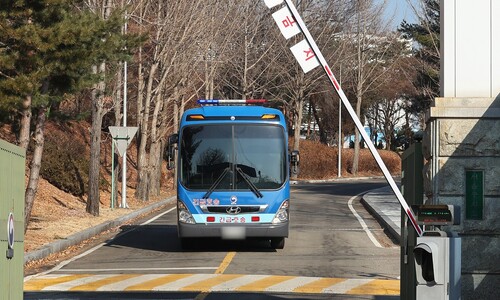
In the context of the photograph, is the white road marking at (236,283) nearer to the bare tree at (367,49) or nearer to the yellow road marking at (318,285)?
the yellow road marking at (318,285)

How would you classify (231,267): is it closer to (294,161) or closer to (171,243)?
(294,161)

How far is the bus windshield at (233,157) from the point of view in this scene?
22484mm

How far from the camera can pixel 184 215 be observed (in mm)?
22250

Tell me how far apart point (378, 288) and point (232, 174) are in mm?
6430

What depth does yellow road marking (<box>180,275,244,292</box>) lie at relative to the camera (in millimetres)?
16312

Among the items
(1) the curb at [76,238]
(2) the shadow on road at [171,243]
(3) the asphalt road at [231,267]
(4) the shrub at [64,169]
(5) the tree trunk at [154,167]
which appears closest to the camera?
(3) the asphalt road at [231,267]

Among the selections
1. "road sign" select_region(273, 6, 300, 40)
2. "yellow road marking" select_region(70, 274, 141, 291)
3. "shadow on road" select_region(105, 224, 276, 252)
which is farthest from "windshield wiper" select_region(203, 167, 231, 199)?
"road sign" select_region(273, 6, 300, 40)

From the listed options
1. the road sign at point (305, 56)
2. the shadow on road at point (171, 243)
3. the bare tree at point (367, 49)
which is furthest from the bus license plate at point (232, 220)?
the bare tree at point (367, 49)

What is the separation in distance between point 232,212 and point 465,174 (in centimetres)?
1183

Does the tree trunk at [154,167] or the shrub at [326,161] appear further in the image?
the shrub at [326,161]

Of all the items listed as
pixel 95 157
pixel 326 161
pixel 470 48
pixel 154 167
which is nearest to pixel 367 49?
pixel 326 161

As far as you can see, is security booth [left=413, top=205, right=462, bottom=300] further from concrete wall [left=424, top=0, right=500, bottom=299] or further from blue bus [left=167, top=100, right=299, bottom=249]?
blue bus [left=167, top=100, right=299, bottom=249]

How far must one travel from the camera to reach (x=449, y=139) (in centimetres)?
1079

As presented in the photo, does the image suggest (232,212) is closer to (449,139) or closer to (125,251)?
(125,251)
